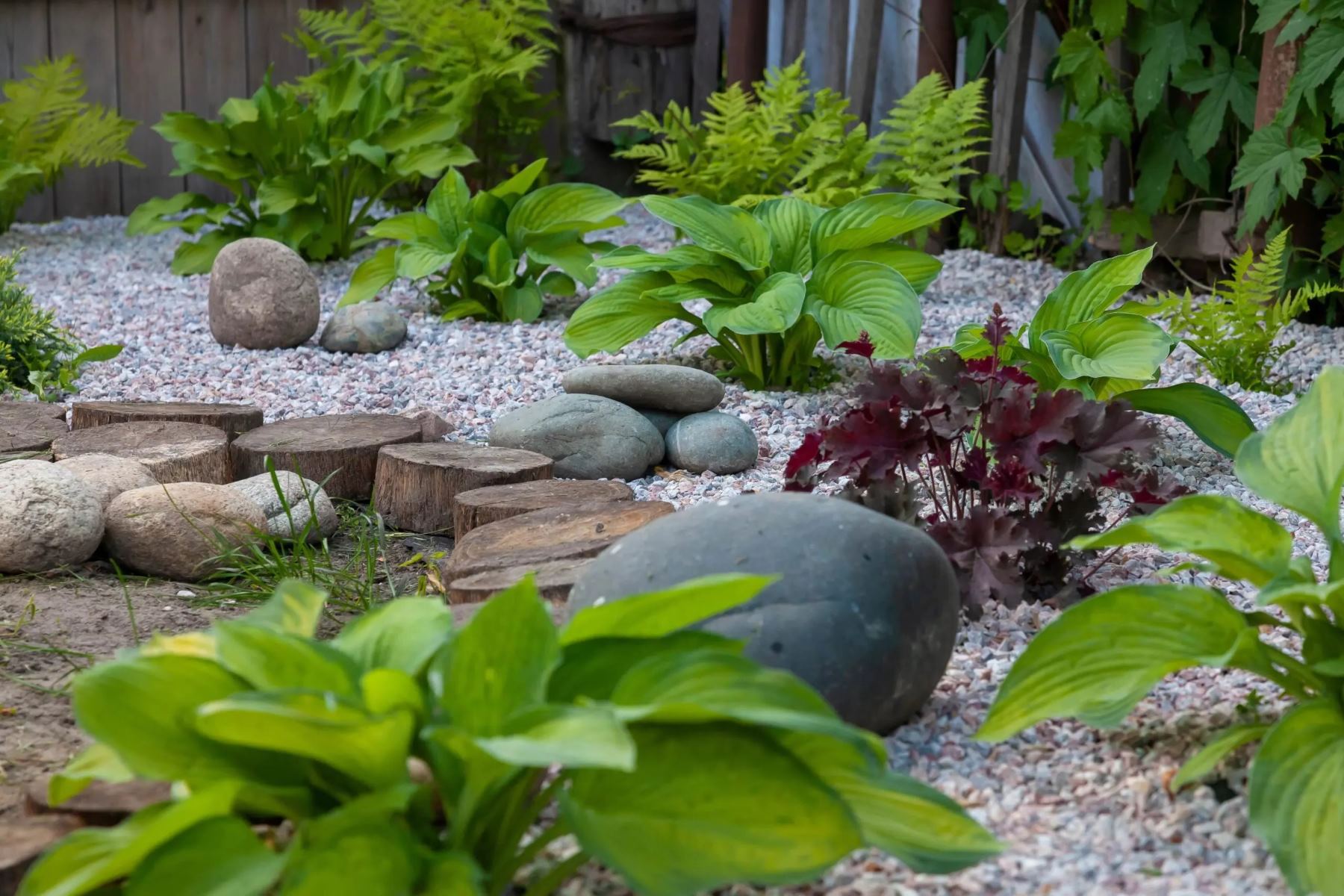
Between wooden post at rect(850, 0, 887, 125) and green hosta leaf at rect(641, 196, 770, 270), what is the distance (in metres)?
2.16

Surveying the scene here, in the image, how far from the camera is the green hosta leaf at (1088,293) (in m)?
3.31

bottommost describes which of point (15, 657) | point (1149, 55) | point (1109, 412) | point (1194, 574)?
point (15, 657)

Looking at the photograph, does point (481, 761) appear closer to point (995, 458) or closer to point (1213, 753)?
point (1213, 753)

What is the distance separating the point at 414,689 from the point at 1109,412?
147cm

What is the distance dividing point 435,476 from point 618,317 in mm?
993

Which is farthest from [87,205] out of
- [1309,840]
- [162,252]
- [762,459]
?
[1309,840]

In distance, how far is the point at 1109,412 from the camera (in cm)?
245

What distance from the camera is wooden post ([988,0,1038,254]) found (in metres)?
5.32

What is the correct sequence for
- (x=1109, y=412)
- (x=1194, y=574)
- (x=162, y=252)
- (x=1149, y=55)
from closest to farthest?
(x=1109, y=412) → (x=1194, y=574) → (x=1149, y=55) → (x=162, y=252)

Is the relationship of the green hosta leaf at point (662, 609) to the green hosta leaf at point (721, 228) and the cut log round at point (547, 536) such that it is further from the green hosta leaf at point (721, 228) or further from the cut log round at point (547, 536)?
the green hosta leaf at point (721, 228)

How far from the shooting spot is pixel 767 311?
3604 millimetres

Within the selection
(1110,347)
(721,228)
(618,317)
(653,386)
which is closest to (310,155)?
(618,317)

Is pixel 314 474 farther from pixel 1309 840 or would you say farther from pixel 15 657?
pixel 1309 840

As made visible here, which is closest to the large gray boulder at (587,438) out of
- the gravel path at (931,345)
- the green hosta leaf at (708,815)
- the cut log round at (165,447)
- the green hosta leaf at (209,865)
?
the gravel path at (931,345)
